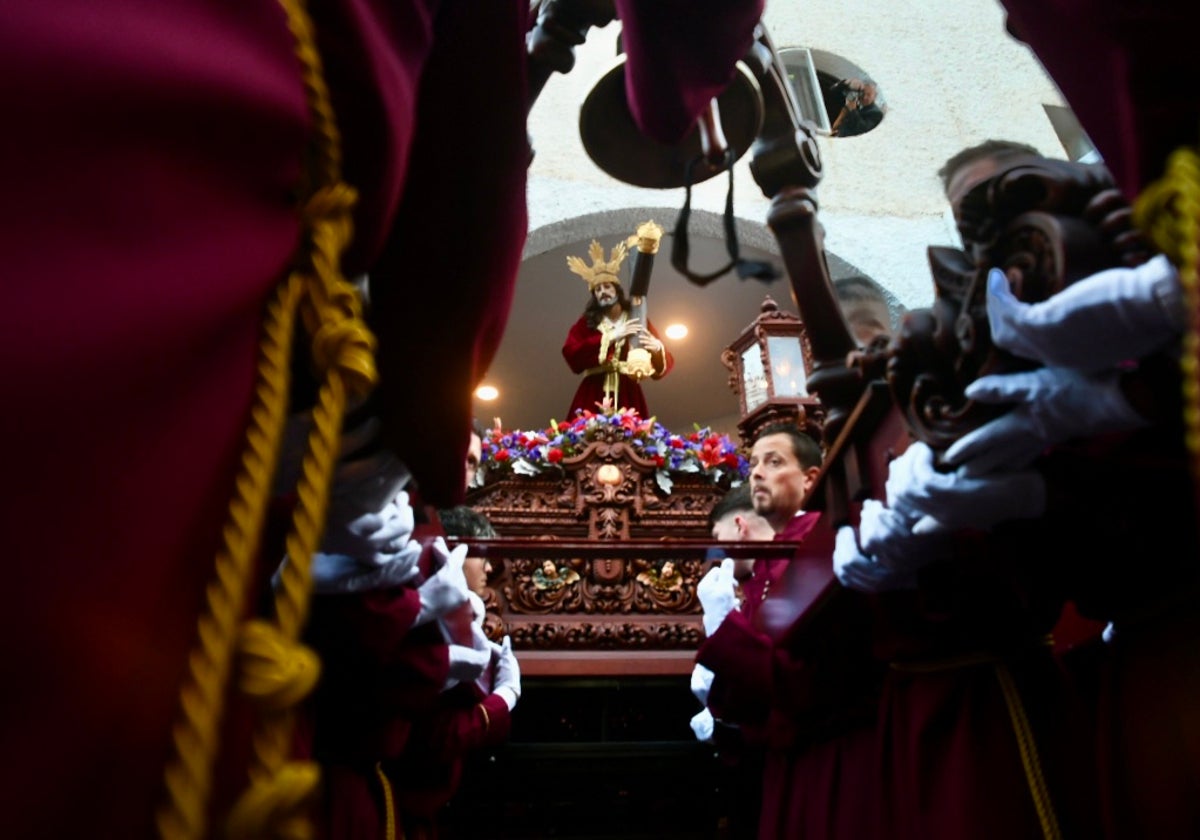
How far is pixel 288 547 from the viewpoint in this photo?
0.88 ft

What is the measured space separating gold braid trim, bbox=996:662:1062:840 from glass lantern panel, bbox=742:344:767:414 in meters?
2.67

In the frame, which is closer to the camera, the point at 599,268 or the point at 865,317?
the point at 865,317

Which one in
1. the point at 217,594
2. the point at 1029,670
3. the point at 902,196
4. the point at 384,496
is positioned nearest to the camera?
the point at 217,594

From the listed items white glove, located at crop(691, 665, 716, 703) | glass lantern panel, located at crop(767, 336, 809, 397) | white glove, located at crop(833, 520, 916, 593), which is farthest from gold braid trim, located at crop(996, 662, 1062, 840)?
glass lantern panel, located at crop(767, 336, 809, 397)

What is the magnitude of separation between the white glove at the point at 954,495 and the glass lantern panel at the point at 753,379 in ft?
9.22

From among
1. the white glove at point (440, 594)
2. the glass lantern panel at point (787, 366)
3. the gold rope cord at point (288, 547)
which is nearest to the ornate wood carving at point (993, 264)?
the gold rope cord at point (288, 547)

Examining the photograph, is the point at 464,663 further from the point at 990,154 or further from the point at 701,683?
the point at 990,154

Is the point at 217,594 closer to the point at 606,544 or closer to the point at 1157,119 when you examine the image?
the point at 1157,119

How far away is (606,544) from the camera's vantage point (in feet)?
3.82

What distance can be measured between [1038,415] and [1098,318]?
111 mm

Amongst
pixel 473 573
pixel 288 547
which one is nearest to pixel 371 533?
pixel 288 547

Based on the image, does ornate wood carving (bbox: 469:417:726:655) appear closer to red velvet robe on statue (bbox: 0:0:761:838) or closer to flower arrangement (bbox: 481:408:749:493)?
flower arrangement (bbox: 481:408:749:493)

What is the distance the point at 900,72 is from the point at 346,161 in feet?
17.3

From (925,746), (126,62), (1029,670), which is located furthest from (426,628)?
(126,62)
